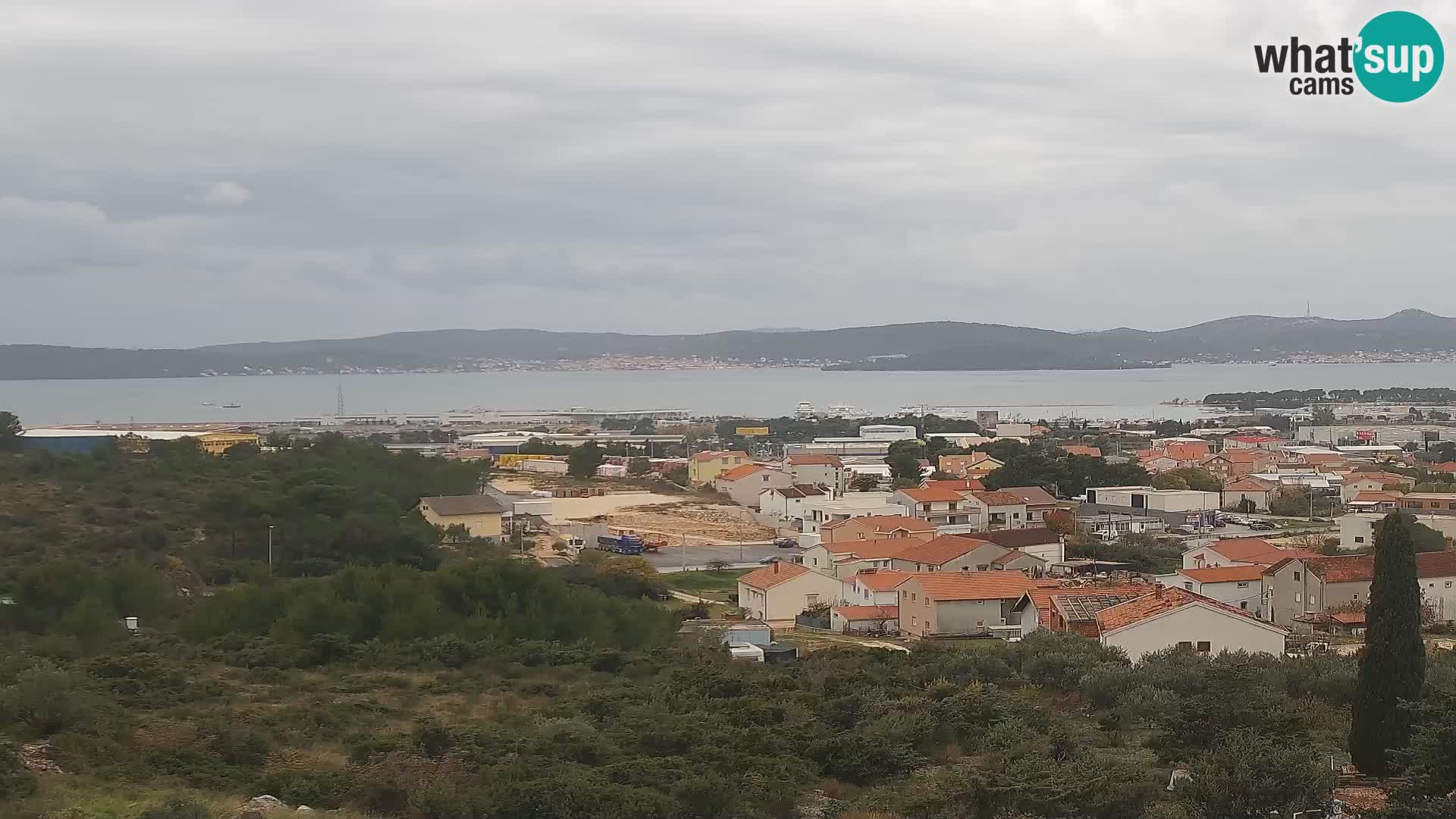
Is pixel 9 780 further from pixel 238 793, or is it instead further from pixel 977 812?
pixel 977 812

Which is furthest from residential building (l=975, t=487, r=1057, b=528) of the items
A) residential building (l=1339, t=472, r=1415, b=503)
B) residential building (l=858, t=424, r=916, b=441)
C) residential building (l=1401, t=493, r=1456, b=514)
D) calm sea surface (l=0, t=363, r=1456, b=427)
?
calm sea surface (l=0, t=363, r=1456, b=427)

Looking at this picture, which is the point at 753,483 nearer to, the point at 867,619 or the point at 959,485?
the point at 959,485

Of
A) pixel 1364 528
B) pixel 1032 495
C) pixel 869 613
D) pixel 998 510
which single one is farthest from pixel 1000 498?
pixel 869 613

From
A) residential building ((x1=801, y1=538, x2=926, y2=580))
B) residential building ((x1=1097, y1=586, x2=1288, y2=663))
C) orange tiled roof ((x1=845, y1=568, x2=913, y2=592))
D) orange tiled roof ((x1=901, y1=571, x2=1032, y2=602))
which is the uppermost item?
residential building ((x1=1097, y1=586, x2=1288, y2=663))

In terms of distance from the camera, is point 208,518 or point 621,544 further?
point 621,544

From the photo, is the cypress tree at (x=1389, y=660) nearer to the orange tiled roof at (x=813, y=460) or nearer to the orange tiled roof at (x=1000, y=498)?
the orange tiled roof at (x=1000, y=498)

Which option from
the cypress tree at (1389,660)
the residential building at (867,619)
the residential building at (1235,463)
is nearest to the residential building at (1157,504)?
the residential building at (1235,463)

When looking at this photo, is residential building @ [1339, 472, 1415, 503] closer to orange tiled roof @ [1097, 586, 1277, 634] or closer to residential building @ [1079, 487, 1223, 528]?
residential building @ [1079, 487, 1223, 528]
